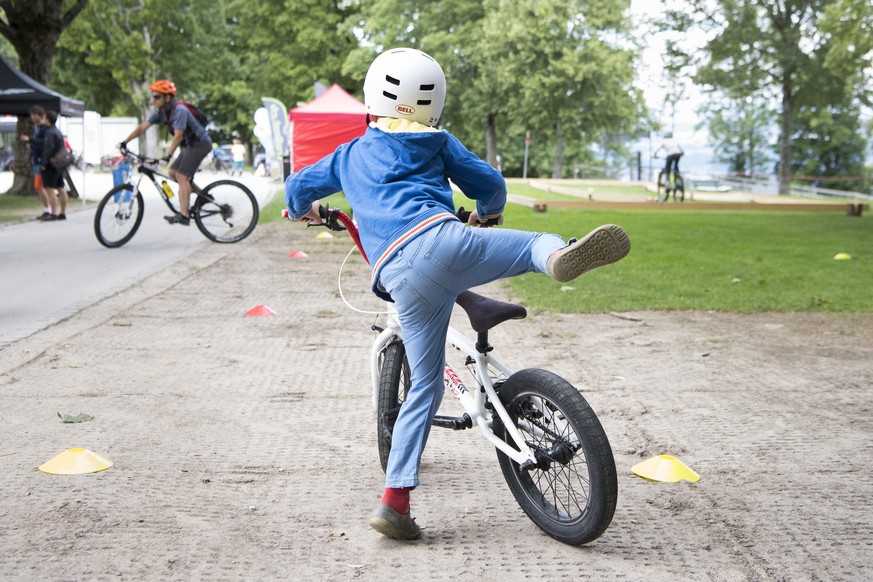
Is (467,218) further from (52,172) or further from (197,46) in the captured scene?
(197,46)

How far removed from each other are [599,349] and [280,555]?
386 cm

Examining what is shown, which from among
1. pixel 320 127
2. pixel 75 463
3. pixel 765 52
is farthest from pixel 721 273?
pixel 765 52

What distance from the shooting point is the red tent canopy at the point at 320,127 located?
2677 centimetres

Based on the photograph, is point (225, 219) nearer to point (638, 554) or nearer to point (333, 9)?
point (638, 554)

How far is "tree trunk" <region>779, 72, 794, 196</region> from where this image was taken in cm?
3588

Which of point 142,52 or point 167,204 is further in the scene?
point 142,52

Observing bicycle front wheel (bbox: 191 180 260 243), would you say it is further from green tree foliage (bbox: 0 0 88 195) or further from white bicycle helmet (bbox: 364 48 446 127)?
green tree foliage (bbox: 0 0 88 195)

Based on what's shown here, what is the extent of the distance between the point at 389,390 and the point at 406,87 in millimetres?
1144

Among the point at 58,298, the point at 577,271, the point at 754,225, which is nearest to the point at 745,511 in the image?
the point at 577,271

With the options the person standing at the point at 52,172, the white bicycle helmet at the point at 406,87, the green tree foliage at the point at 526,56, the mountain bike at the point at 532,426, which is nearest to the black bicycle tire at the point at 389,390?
the mountain bike at the point at 532,426

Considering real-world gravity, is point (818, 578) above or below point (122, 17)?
below

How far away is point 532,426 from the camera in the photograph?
351 centimetres

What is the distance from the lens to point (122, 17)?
52.4 meters

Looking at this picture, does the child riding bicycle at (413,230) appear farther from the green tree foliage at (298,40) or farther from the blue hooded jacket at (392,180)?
the green tree foliage at (298,40)
